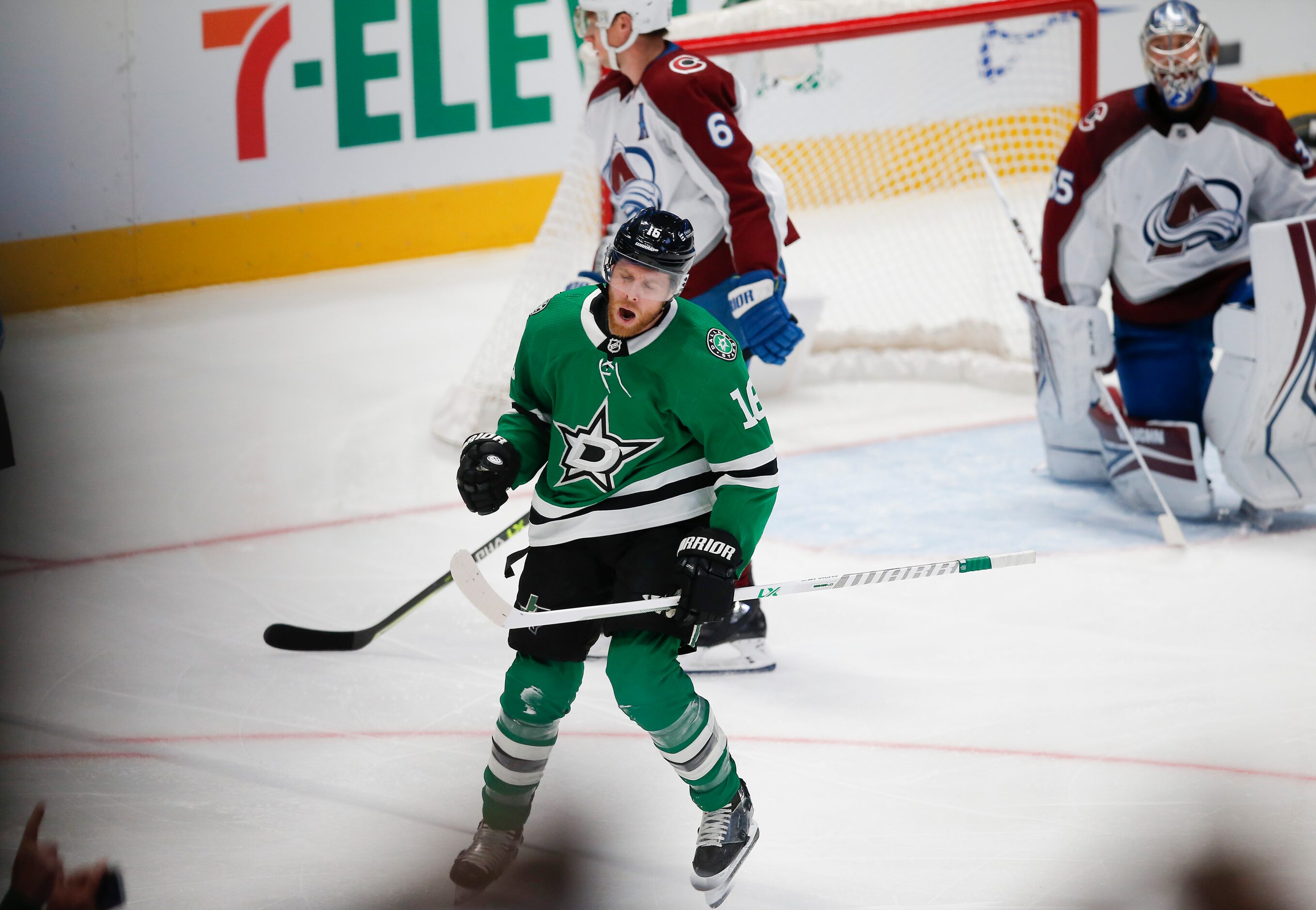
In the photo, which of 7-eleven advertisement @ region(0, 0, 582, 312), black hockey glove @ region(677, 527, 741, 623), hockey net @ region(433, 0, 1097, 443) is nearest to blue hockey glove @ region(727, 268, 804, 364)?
black hockey glove @ region(677, 527, 741, 623)

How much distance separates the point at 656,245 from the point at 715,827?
787 millimetres

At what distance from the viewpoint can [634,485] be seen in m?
1.91

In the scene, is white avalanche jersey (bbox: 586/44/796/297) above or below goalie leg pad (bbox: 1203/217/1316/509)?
above

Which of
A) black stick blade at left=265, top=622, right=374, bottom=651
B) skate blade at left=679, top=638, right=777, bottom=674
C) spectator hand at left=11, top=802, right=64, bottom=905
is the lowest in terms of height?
black stick blade at left=265, top=622, right=374, bottom=651

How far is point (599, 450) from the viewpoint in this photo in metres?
1.89

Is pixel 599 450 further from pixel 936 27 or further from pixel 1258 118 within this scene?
pixel 936 27

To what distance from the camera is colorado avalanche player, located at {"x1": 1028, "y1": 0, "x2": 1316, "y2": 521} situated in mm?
3268

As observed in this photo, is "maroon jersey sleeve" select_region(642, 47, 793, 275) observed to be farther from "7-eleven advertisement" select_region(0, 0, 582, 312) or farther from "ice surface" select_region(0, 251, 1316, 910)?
"7-eleven advertisement" select_region(0, 0, 582, 312)

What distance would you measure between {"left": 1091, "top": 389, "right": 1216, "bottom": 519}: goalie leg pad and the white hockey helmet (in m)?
1.64

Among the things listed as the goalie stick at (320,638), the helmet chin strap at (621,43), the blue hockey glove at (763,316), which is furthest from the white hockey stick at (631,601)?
the helmet chin strap at (621,43)

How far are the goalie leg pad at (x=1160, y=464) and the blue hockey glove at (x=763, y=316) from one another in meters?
1.33

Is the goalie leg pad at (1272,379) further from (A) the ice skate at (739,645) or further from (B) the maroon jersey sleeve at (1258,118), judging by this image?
(A) the ice skate at (739,645)

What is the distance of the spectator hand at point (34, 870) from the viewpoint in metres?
1.73

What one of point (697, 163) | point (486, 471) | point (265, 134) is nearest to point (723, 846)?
point (486, 471)
